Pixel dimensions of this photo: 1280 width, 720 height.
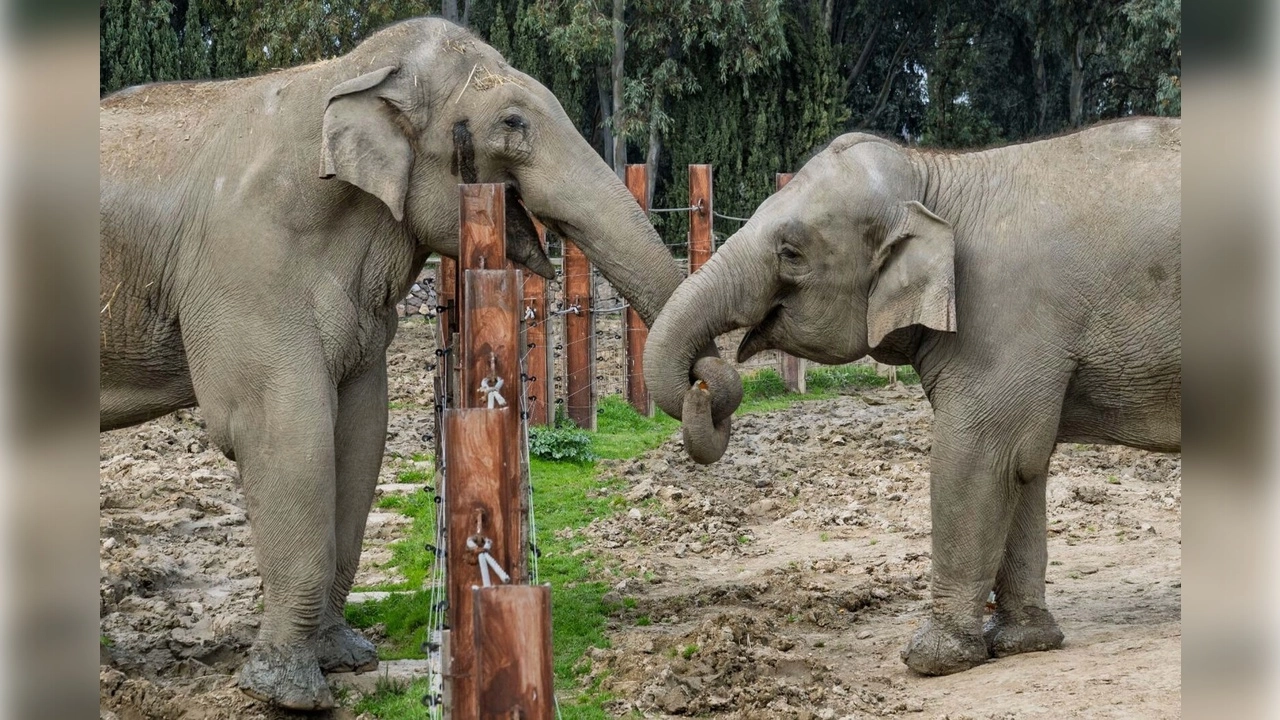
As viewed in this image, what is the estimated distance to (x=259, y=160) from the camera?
552 cm

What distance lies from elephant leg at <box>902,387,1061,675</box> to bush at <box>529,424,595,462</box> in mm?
5521

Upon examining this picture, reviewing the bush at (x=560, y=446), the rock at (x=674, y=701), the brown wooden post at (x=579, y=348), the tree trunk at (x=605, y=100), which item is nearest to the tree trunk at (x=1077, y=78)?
the tree trunk at (x=605, y=100)

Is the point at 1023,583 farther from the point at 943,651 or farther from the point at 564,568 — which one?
the point at 564,568

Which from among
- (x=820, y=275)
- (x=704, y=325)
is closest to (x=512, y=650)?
(x=704, y=325)

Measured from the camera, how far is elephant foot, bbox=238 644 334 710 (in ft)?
17.0

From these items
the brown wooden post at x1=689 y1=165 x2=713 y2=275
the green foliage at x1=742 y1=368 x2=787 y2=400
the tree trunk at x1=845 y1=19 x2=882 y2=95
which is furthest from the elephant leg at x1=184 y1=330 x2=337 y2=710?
the tree trunk at x1=845 y1=19 x2=882 y2=95

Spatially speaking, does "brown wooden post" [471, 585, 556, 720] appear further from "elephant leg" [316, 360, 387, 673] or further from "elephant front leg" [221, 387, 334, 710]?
"elephant leg" [316, 360, 387, 673]

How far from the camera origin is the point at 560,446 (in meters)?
10.8

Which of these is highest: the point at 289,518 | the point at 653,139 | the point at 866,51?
the point at 866,51

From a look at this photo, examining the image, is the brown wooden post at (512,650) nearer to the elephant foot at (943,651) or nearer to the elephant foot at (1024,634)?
the elephant foot at (943,651)

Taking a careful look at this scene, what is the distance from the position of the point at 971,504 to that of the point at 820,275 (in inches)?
44.4
